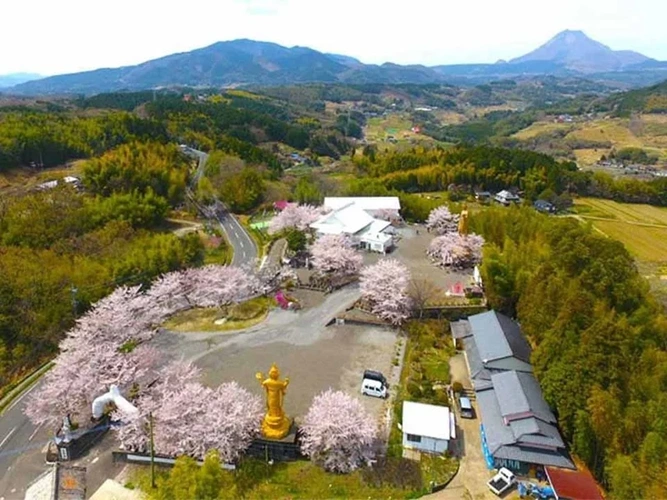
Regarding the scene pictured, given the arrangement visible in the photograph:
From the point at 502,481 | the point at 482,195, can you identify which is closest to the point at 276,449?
the point at 502,481

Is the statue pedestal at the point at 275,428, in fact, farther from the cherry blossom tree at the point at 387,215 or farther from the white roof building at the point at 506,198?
the white roof building at the point at 506,198

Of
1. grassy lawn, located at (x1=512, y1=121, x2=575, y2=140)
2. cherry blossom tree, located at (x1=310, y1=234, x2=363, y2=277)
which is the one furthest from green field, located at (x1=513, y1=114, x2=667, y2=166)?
cherry blossom tree, located at (x1=310, y1=234, x2=363, y2=277)

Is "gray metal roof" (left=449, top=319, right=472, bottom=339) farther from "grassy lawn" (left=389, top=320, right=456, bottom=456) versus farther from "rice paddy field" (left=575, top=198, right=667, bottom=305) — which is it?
"rice paddy field" (left=575, top=198, right=667, bottom=305)

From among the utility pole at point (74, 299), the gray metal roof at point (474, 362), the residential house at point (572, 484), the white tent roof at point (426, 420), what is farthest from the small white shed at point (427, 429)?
the utility pole at point (74, 299)

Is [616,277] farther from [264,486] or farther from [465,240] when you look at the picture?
[264,486]

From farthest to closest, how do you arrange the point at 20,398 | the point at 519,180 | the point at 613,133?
1. the point at 613,133
2. the point at 519,180
3. the point at 20,398

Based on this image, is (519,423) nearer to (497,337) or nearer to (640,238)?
(497,337)

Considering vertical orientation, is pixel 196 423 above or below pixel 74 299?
below

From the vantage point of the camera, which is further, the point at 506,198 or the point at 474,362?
the point at 506,198
